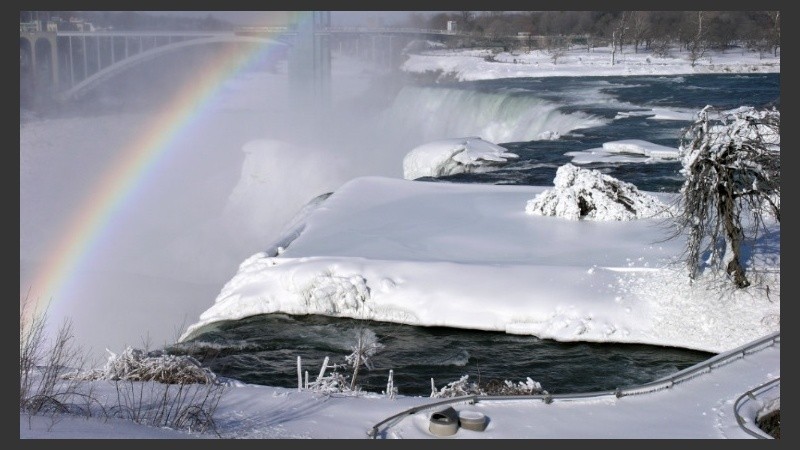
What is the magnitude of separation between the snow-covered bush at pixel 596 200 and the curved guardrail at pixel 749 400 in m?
10.6

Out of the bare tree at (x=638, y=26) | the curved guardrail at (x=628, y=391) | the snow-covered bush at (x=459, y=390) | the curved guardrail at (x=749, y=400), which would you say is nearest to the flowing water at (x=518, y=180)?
the snow-covered bush at (x=459, y=390)

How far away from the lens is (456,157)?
115ft

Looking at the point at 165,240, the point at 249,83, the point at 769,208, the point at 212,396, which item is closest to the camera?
the point at 212,396

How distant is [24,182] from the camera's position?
65.6 metres

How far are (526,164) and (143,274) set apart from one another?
71.9 feet

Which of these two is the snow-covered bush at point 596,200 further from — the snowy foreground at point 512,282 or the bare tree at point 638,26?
the bare tree at point 638,26

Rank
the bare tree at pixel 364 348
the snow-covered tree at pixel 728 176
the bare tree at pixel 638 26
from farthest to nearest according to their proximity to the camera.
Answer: the bare tree at pixel 638 26 < the snow-covered tree at pixel 728 176 < the bare tree at pixel 364 348

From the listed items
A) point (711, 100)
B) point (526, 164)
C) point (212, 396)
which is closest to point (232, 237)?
point (526, 164)

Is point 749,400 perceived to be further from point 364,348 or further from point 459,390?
point 364,348

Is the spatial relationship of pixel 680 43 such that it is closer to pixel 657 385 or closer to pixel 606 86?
pixel 606 86

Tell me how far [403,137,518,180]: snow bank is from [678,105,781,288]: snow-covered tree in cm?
1564

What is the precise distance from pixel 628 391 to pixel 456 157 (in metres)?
22.9

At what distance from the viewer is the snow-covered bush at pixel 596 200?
2366cm

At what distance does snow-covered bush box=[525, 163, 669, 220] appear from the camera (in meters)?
23.7
